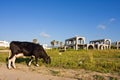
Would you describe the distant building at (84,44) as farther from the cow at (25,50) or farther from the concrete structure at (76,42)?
the cow at (25,50)

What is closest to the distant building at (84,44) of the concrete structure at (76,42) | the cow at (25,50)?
the concrete structure at (76,42)

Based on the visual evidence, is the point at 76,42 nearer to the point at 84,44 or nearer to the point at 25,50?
the point at 84,44

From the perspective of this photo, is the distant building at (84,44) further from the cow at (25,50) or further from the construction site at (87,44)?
the cow at (25,50)

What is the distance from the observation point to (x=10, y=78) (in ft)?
35.3

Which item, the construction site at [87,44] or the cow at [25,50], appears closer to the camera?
the cow at [25,50]

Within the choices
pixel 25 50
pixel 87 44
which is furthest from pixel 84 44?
pixel 25 50

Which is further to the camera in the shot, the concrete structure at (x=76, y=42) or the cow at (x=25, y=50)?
the concrete structure at (x=76, y=42)

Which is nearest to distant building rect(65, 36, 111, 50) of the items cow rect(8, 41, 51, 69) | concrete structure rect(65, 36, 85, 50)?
concrete structure rect(65, 36, 85, 50)

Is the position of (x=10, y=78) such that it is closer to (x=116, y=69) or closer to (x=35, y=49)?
(x=35, y=49)

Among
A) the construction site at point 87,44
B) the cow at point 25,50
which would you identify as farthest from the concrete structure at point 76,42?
the cow at point 25,50

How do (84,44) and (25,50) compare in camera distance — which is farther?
(84,44)

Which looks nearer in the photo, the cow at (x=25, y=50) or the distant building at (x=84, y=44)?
the cow at (x=25, y=50)

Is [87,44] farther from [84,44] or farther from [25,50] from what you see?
[25,50]

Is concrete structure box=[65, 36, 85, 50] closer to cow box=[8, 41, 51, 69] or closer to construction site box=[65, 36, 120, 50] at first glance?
construction site box=[65, 36, 120, 50]
